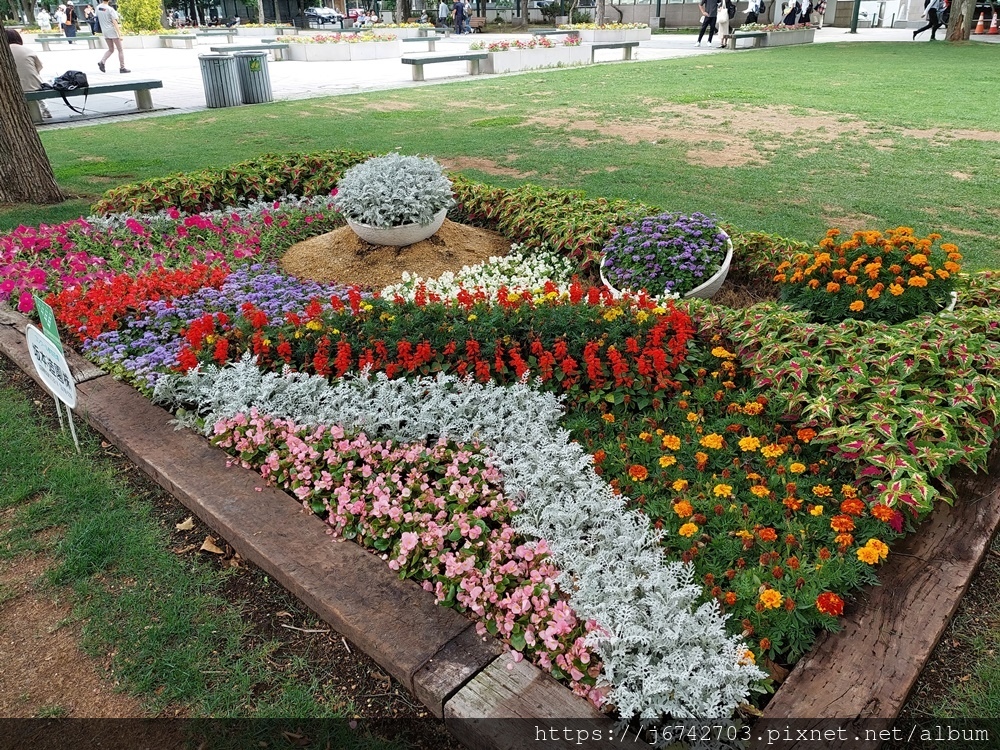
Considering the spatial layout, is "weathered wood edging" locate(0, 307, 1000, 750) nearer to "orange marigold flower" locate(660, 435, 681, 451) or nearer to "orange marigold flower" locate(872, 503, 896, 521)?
"orange marigold flower" locate(872, 503, 896, 521)

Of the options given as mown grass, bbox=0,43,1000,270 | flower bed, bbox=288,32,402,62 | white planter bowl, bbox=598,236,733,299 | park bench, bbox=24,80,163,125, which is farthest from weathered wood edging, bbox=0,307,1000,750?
flower bed, bbox=288,32,402,62

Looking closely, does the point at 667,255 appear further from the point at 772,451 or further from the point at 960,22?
the point at 960,22

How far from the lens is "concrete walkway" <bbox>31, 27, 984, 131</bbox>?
559 inches

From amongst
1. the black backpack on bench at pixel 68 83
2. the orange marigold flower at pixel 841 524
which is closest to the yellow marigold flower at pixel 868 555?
the orange marigold flower at pixel 841 524

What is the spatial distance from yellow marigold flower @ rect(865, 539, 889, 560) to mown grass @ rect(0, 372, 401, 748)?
161 cm

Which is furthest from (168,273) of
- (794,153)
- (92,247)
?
(794,153)

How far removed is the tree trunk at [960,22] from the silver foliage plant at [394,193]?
23.3 m

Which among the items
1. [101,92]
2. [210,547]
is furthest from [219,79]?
[210,547]

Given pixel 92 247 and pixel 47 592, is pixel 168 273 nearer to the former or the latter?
pixel 92 247

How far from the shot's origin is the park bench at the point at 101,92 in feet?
39.2

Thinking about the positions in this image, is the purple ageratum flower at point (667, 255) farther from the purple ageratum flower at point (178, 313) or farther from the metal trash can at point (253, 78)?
→ the metal trash can at point (253, 78)

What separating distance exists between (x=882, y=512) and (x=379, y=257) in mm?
3856

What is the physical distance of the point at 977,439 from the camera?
2730mm

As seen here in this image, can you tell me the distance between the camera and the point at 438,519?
105 inches
